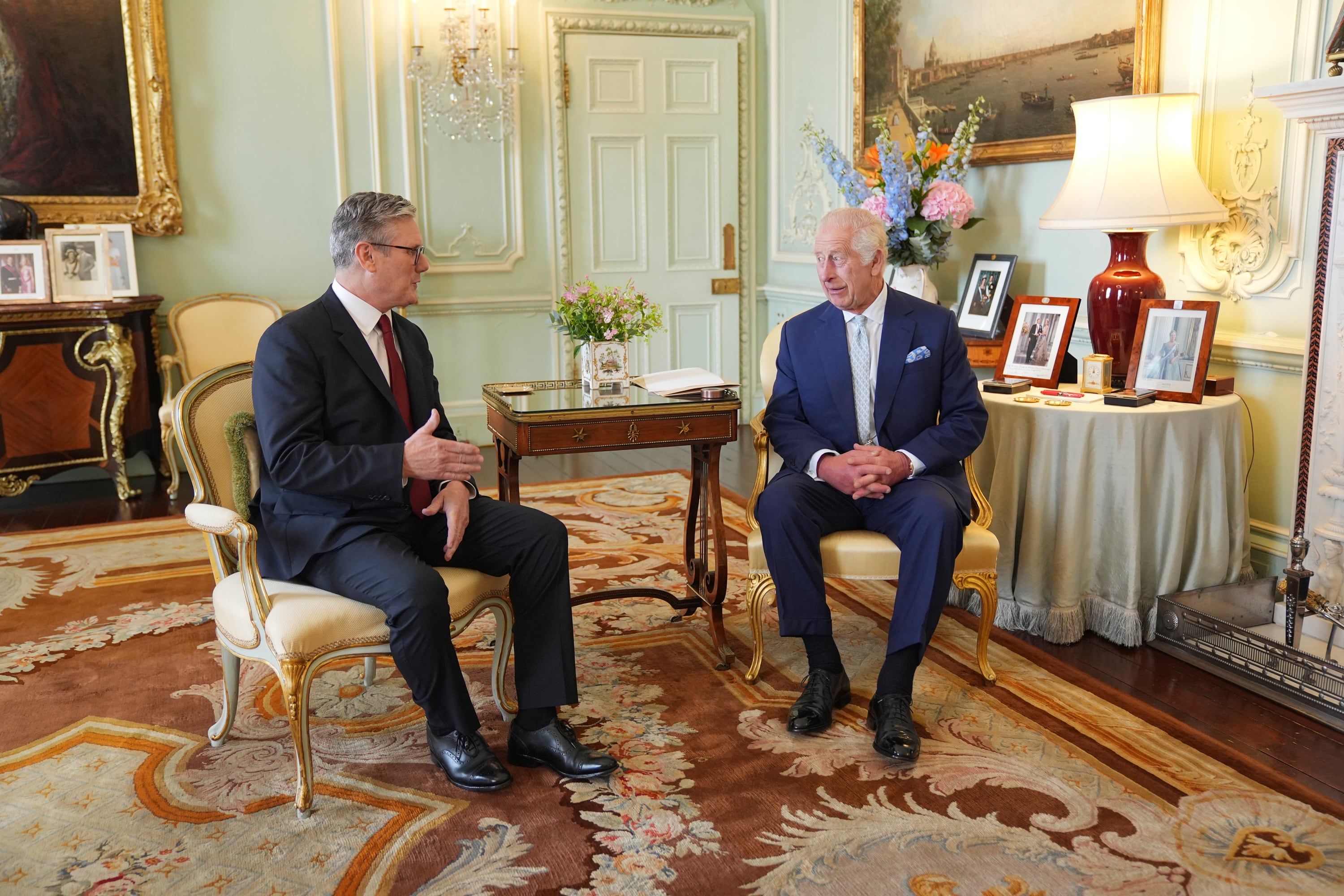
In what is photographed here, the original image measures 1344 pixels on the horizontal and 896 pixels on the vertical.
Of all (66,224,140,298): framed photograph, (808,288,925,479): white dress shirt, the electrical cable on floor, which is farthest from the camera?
(66,224,140,298): framed photograph

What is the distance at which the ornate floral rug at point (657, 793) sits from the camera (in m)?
2.12

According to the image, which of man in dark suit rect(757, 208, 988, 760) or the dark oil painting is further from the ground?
the dark oil painting

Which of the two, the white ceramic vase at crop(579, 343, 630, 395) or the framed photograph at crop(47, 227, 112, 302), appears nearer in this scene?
the white ceramic vase at crop(579, 343, 630, 395)

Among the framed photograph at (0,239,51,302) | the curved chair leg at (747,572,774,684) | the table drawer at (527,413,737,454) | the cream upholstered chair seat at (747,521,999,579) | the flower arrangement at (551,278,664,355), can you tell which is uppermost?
the framed photograph at (0,239,51,302)

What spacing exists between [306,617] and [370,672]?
77 centimetres

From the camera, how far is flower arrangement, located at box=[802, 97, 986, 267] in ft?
14.0

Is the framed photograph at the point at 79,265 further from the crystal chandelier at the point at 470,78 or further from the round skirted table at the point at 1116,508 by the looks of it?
the round skirted table at the point at 1116,508

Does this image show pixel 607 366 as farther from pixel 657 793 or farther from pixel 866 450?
pixel 657 793

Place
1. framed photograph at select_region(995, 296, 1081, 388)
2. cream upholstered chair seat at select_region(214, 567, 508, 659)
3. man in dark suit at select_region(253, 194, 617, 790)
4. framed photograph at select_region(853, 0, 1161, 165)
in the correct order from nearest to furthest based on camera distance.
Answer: cream upholstered chair seat at select_region(214, 567, 508, 659)
man in dark suit at select_region(253, 194, 617, 790)
framed photograph at select_region(995, 296, 1081, 388)
framed photograph at select_region(853, 0, 1161, 165)

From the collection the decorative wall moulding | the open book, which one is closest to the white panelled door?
the open book

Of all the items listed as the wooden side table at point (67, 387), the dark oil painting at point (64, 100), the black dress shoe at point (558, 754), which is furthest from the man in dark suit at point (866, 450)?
the dark oil painting at point (64, 100)

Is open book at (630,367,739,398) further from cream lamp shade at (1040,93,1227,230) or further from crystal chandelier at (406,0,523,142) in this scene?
crystal chandelier at (406,0,523,142)

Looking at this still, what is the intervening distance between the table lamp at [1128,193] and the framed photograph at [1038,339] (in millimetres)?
116

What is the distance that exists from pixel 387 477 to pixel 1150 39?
2.96 meters
